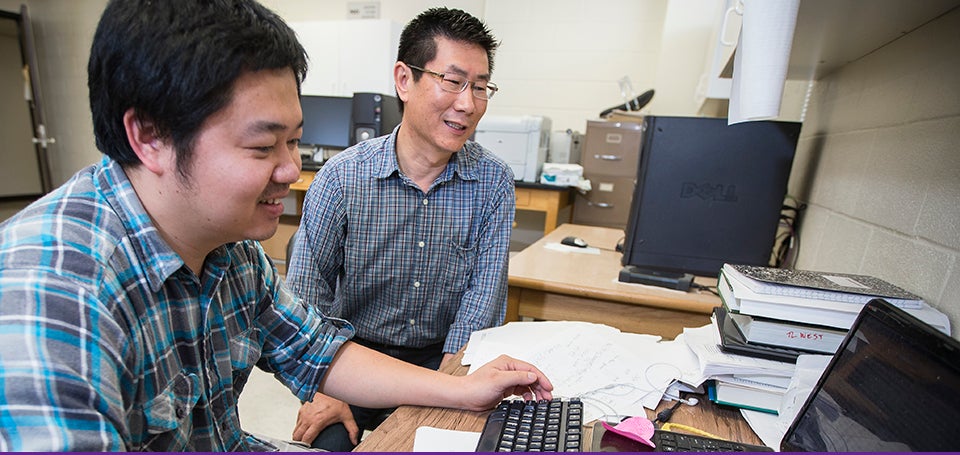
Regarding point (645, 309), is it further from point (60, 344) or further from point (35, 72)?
point (35, 72)

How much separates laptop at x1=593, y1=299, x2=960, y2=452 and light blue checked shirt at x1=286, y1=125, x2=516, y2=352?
75 cm

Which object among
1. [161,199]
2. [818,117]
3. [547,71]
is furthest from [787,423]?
[547,71]

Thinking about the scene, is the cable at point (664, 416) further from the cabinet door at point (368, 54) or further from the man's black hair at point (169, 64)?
the cabinet door at point (368, 54)

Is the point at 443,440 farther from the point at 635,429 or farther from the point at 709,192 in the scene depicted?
the point at 709,192

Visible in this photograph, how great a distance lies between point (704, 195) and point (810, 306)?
0.70 m

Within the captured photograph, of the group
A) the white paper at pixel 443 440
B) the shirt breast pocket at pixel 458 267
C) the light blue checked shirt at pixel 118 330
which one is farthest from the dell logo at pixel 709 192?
the light blue checked shirt at pixel 118 330

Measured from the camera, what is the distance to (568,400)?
0.65 m

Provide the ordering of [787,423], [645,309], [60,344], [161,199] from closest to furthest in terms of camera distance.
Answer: [60,344] → [161,199] → [787,423] → [645,309]

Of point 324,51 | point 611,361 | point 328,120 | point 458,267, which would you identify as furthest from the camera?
point 324,51

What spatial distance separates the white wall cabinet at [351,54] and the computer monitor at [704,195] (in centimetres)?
319

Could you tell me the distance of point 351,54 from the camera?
409cm

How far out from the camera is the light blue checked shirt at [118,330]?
376 mm

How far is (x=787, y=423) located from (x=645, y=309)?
0.61 m

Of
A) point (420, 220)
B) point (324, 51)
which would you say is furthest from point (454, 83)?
point (324, 51)
